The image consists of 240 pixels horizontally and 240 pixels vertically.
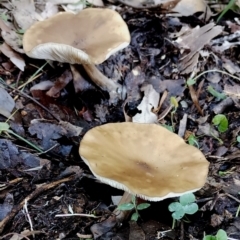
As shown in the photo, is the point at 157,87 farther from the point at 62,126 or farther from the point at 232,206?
the point at 232,206

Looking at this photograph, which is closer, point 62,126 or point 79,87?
point 62,126

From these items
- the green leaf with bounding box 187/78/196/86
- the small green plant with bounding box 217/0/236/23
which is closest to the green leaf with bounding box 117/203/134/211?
the green leaf with bounding box 187/78/196/86

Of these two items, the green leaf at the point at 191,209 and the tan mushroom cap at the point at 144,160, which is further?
the green leaf at the point at 191,209

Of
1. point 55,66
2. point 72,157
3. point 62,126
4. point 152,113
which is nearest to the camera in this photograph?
point 72,157

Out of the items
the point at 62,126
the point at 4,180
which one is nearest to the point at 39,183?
the point at 4,180

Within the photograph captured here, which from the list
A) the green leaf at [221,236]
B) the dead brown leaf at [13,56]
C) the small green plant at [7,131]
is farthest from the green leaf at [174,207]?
the dead brown leaf at [13,56]

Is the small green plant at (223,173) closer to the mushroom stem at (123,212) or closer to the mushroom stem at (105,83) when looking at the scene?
the mushroom stem at (123,212)

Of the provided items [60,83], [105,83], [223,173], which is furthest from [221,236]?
[60,83]
